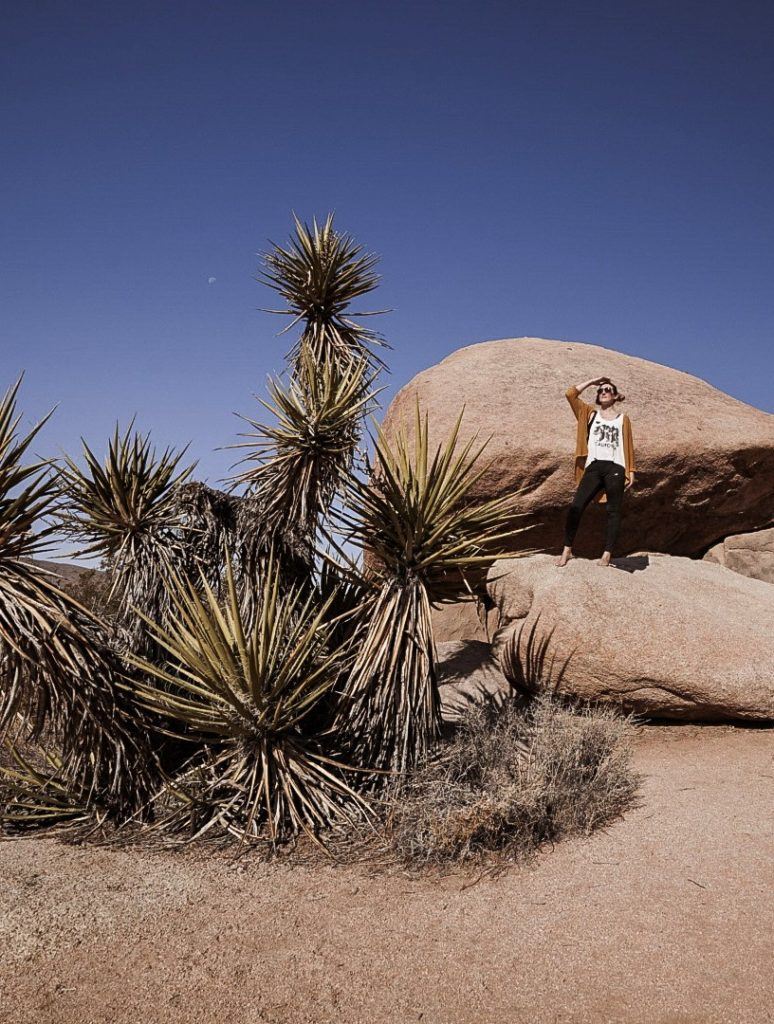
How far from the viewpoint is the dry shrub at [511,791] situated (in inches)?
190

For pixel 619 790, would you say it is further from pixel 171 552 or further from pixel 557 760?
pixel 171 552

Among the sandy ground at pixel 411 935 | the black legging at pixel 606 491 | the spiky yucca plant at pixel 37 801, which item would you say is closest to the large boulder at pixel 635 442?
the black legging at pixel 606 491

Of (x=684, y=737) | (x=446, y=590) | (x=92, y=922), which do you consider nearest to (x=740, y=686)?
(x=684, y=737)

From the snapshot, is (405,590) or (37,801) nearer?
(405,590)

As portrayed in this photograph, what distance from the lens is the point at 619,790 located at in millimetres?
5375

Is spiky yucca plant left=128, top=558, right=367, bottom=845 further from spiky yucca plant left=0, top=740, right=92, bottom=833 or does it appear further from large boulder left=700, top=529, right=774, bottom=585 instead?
large boulder left=700, top=529, right=774, bottom=585

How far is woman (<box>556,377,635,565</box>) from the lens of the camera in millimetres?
7430

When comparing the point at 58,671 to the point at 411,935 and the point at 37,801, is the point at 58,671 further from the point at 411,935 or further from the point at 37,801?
the point at 411,935

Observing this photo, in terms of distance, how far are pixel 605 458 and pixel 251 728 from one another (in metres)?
4.30

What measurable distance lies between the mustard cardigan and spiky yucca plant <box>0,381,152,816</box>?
15.7 ft

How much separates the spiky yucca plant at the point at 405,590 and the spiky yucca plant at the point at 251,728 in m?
0.33

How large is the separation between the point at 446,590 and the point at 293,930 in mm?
2661

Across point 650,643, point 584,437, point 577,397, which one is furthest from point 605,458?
point 650,643

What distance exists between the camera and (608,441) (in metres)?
7.48
